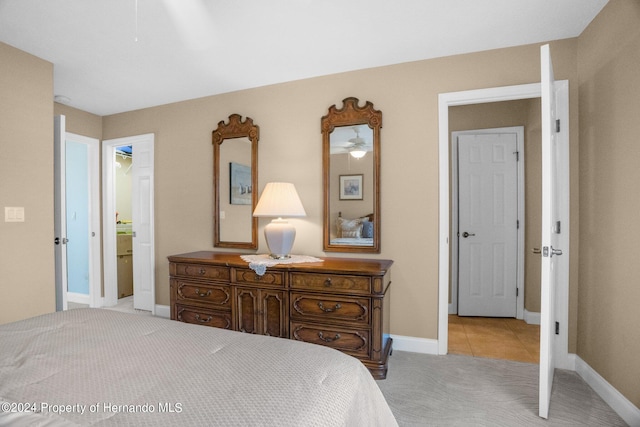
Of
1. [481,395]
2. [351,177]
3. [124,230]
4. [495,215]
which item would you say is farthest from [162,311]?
[495,215]

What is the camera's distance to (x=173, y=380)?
0.90m

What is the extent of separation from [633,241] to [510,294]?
202cm

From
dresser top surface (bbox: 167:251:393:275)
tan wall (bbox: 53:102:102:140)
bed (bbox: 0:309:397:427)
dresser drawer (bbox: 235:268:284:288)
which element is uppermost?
tan wall (bbox: 53:102:102:140)

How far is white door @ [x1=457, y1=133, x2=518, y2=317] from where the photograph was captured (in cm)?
354

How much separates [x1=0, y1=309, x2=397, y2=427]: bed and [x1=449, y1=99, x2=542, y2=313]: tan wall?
309 centimetres

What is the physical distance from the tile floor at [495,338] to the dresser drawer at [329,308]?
1050mm

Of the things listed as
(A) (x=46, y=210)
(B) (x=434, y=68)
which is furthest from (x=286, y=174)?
(A) (x=46, y=210)

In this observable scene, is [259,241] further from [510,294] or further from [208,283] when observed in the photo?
[510,294]

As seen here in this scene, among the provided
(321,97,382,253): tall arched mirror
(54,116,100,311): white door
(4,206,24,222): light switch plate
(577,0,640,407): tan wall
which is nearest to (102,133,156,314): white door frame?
(54,116,100,311): white door

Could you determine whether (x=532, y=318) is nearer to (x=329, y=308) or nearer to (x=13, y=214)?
(x=329, y=308)

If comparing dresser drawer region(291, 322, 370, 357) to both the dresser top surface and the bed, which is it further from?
the bed

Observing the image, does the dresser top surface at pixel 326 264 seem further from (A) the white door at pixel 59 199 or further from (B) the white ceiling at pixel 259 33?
(B) the white ceiling at pixel 259 33

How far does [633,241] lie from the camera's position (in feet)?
5.67

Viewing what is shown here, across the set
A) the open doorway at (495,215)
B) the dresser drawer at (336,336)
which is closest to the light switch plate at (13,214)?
the dresser drawer at (336,336)
